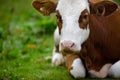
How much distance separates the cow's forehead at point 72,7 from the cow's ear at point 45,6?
0.40 meters

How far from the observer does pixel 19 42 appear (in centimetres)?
1020

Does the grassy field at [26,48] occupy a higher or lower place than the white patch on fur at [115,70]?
lower

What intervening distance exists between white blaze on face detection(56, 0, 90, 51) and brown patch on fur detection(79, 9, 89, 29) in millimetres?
43

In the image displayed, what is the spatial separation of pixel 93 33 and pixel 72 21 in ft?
2.32

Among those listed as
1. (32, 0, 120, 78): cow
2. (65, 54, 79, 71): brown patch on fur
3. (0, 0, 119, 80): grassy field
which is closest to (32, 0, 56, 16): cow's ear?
(32, 0, 120, 78): cow

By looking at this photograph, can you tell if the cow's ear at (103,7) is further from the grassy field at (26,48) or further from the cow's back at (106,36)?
the grassy field at (26,48)

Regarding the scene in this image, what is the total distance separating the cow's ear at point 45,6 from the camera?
24.2 feet

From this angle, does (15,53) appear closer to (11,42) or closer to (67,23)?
(11,42)

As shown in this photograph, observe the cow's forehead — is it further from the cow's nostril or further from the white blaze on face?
the cow's nostril

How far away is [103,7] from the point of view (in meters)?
7.20

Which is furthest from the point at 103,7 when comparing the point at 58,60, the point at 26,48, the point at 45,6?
the point at 26,48

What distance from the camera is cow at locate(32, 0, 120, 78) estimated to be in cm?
695

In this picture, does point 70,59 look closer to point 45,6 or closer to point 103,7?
point 45,6

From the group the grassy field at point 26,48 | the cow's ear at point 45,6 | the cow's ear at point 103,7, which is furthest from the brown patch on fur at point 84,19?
the grassy field at point 26,48
